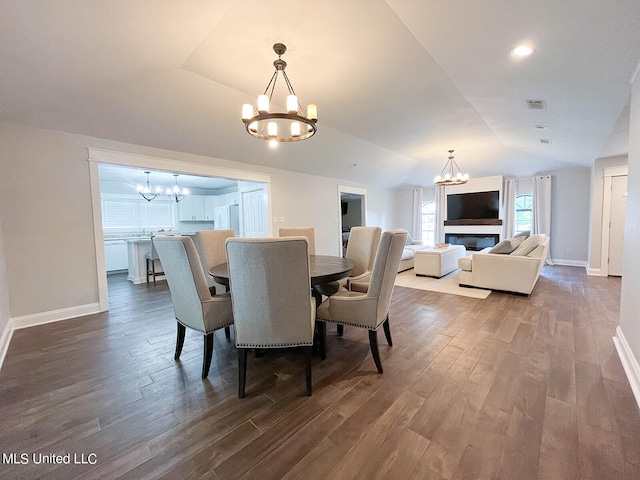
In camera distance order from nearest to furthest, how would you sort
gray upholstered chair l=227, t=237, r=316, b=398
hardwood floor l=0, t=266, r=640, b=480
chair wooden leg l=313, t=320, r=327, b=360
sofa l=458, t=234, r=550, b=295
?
hardwood floor l=0, t=266, r=640, b=480, gray upholstered chair l=227, t=237, r=316, b=398, chair wooden leg l=313, t=320, r=327, b=360, sofa l=458, t=234, r=550, b=295

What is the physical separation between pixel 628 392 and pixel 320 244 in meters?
5.31

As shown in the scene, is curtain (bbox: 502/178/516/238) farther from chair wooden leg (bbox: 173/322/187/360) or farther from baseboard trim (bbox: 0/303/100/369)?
baseboard trim (bbox: 0/303/100/369)

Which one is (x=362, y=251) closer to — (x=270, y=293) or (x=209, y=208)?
(x=270, y=293)

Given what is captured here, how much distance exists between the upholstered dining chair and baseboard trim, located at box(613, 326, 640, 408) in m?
2.87

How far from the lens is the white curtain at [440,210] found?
8.38 meters

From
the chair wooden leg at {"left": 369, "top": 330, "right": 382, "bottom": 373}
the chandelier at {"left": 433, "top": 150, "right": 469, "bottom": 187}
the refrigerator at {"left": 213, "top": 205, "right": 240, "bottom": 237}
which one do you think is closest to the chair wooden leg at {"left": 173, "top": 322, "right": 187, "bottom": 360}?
the chair wooden leg at {"left": 369, "top": 330, "right": 382, "bottom": 373}

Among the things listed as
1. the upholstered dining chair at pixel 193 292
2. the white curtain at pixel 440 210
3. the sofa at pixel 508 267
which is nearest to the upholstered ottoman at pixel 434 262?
the sofa at pixel 508 267

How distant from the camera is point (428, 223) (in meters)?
8.98

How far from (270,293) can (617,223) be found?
23.0ft

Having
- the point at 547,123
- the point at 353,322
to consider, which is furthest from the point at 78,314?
the point at 547,123

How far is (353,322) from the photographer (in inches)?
81.4

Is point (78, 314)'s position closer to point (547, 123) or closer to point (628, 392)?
point (628, 392)

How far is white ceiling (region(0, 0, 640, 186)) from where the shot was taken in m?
1.82

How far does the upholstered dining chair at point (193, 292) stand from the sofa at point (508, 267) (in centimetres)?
406
